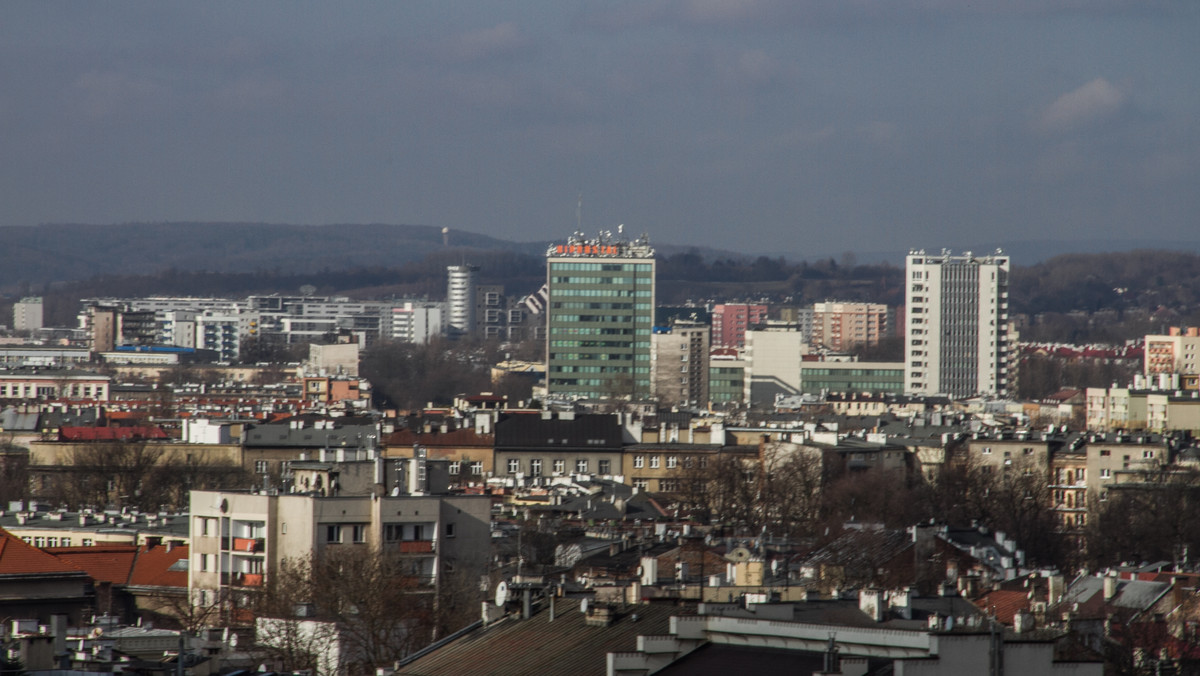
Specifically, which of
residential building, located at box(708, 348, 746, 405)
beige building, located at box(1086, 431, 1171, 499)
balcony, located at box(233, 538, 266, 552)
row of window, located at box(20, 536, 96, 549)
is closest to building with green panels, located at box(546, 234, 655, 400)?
residential building, located at box(708, 348, 746, 405)

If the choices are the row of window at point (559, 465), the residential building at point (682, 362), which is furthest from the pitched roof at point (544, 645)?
the residential building at point (682, 362)

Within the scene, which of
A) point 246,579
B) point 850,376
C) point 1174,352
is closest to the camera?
point 246,579

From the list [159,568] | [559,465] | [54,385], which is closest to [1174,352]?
[54,385]

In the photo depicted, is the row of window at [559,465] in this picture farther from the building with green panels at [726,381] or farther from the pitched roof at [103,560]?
the building with green panels at [726,381]

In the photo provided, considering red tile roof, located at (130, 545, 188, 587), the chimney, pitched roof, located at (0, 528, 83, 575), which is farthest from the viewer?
red tile roof, located at (130, 545, 188, 587)

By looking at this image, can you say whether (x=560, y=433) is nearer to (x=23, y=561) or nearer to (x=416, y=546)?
(x=416, y=546)

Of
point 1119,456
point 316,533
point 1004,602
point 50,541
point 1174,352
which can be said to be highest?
point 1174,352

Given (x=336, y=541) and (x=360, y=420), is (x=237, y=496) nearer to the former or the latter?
(x=336, y=541)

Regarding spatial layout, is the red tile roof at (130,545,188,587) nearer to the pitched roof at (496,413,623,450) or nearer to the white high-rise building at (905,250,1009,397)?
the pitched roof at (496,413,623,450)
